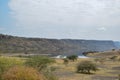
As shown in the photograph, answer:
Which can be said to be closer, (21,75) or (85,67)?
(21,75)

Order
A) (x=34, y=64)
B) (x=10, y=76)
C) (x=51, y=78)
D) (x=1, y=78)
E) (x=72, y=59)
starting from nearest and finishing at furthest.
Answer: (x=10, y=76) → (x=1, y=78) → (x=51, y=78) → (x=34, y=64) → (x=72, y=59)

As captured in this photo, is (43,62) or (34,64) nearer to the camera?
(34,64)

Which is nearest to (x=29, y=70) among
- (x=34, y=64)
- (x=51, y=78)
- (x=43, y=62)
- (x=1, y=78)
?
(x=1, y=78)

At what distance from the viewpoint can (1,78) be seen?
35188mm

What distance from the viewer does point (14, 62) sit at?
48094 millimetres

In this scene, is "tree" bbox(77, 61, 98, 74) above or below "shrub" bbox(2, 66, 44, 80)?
below

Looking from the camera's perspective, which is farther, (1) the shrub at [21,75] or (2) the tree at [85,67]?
(2) the tree at [85,67]

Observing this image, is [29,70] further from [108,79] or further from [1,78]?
[108,79]

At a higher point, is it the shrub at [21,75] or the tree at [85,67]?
the shrub at [21,75]

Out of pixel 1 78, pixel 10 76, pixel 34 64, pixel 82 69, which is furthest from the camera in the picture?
pixel 82 69

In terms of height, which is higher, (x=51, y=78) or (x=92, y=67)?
(x=51, y=78)

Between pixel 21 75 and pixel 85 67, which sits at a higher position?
pixel 21 75

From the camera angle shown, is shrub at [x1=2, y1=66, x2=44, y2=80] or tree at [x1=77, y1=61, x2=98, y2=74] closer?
shrub at [x1=2, y1=66, x2=44, y2=80]

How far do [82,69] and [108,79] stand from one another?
14271mm
